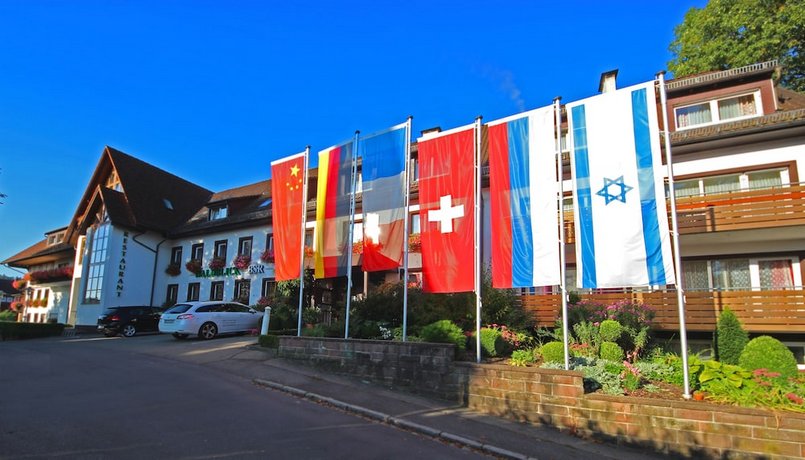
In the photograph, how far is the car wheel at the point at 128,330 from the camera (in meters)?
22.5

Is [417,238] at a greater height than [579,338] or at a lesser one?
greater

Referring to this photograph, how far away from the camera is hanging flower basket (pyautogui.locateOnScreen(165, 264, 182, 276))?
30.6 m

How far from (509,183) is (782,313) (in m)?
8.13

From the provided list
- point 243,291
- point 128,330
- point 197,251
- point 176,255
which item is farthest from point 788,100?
point 176,255

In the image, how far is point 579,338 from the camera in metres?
11.2

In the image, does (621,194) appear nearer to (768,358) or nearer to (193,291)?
(768,358)

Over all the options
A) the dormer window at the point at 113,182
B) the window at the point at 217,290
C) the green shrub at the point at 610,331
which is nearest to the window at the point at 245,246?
the window at the point at 217,290

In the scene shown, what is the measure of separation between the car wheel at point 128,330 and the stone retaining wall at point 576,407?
16219 millimetres

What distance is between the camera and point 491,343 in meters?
10.7

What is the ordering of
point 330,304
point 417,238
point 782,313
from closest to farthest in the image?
1. point 782,313
2. point 417,238
3. point 330,304

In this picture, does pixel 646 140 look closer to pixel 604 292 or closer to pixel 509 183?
A: pixel 509 183

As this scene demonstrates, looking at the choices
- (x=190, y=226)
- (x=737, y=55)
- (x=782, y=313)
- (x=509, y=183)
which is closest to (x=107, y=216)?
(x=190, y=226)

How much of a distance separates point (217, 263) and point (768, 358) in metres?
25.9

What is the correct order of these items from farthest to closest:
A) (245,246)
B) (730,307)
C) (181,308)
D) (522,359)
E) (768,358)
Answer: (245,246)
(181,308)
(730,307)
(522,359)
(768,358)
